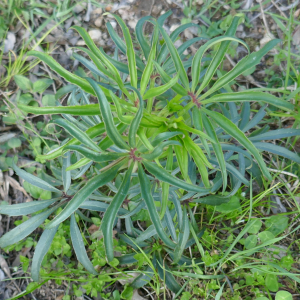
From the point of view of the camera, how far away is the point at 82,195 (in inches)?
32.3

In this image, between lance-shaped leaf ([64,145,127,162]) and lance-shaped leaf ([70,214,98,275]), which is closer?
lance-shaped leaf ([64,145,127,162])

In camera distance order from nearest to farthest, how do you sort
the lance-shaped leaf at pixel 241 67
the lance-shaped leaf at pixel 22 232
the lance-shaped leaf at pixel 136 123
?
the lance-shaped leaf at pixel 136 123
the lance-shaped leaf at pixel 241 67
the lance-shaped leaf at pixel 22 232

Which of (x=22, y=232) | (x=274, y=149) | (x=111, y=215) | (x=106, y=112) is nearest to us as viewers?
(x=106, y=112)

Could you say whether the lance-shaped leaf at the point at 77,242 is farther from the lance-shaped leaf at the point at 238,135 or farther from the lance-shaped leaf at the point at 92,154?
the lance-shaped leaf at the point at 238,135

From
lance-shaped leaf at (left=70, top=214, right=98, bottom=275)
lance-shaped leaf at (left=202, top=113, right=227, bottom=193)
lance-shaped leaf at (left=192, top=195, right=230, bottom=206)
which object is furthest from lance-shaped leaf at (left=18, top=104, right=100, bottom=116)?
lance-shaped leaf at (left=192, top=195, right=230, bottom=206)

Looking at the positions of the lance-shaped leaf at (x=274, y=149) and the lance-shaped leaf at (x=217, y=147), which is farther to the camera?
the lance-shaped leaf at (x=274, y=149)

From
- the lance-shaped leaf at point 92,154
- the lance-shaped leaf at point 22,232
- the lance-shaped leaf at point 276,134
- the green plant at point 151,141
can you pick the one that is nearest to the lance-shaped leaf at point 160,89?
the green plant at point 151,141

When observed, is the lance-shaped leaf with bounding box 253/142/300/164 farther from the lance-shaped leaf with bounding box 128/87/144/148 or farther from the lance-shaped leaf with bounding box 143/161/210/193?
the lance-shaped leaf with bounding box 128/87/144/148

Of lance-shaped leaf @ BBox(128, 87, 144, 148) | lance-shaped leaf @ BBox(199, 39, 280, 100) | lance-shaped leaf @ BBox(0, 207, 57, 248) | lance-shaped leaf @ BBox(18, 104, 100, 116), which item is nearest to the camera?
lance-shaped leaf @ BBox(128, 87, 144, 148)

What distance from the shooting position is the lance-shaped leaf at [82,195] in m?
0.81

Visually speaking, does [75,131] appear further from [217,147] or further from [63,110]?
[217,147]

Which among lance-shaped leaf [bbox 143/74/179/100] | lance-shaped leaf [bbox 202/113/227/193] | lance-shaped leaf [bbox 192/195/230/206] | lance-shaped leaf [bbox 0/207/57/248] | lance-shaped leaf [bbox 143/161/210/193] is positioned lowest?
lance-shaped leaf [bbox 0/207/57/248]

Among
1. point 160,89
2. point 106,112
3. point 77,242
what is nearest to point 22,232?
point 77,242

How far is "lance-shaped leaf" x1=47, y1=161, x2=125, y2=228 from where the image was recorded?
32.0 inches
